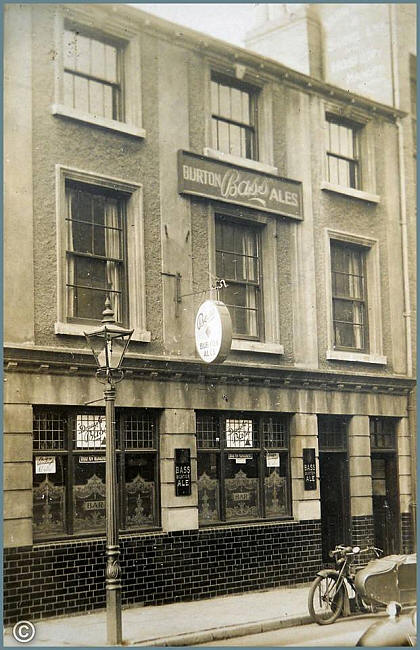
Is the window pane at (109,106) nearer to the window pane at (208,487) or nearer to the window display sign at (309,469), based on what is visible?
the window pane at (208,487)

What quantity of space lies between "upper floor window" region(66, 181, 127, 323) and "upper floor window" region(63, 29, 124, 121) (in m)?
1.24

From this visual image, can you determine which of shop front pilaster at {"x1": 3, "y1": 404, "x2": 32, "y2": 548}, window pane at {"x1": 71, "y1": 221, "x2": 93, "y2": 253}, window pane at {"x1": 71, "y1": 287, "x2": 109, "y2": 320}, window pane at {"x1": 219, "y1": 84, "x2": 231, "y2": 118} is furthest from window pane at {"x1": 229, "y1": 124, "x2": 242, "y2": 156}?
shop front pilaster at {"x1": 3, "y1": 404, "x2": 32, "y2": 548}

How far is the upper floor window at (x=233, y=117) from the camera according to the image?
14.5 m

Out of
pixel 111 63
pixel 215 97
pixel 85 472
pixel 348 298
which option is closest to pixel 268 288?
pixel 348 298

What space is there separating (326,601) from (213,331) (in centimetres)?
427

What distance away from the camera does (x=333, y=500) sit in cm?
1569

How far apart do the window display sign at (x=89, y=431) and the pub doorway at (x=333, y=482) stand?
4.78 metres

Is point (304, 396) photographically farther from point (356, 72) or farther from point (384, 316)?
point (356, 72)

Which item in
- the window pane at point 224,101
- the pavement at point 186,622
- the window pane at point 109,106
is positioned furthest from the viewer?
the window pane at point 224,101

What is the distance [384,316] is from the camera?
631 inches

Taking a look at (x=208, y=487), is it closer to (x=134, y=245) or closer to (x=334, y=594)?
(x=334, y=594)

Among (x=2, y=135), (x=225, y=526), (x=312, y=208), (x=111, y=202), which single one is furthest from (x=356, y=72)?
(x=225, y=526)

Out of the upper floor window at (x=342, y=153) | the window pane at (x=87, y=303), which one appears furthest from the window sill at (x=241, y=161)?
the window pane at (x=87, y=303)

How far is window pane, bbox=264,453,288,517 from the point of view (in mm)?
14719
